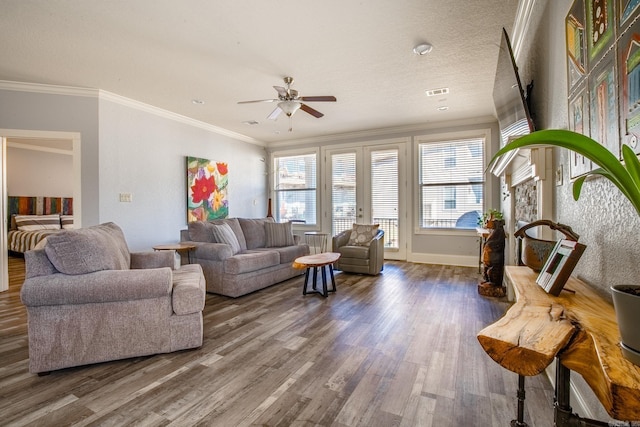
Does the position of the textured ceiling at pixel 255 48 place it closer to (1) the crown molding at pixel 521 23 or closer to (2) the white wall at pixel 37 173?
(1) the crown molding at pixel 521 23

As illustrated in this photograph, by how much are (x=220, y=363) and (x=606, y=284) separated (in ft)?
7.29

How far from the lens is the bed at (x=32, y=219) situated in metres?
6.31

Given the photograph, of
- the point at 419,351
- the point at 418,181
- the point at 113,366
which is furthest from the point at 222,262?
the point at 418,181

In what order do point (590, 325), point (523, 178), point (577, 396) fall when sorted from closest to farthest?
point (590, 325)
point (577, 396)
point (523, 178)

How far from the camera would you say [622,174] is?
1.97 ft

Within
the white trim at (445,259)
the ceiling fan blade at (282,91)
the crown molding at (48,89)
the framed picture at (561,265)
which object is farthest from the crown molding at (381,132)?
the framed picture at (561,265)

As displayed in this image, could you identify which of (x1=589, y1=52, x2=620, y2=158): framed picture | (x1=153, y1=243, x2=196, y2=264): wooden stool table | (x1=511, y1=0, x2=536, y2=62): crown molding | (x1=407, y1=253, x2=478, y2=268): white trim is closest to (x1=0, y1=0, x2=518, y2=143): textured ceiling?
(x1=511, y1=0, x2=536, y2=62): crown molding

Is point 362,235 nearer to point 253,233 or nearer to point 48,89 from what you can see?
point 253,233

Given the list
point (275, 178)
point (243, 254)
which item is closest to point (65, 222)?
point (275, 178)

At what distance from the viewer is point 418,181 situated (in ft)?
19.4

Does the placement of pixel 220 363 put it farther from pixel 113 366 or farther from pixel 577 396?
pixel 577 396

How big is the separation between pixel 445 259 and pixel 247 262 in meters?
3.86

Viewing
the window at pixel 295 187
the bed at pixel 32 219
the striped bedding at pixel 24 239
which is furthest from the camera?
the window at pixel 295 187

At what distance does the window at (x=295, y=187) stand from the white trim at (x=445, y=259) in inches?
95.6
